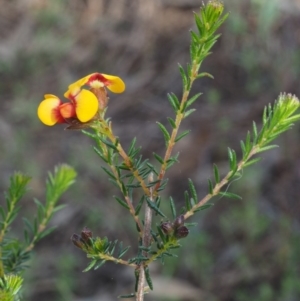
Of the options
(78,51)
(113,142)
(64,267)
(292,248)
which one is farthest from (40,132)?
(113,142)

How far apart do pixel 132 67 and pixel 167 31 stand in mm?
A: 439

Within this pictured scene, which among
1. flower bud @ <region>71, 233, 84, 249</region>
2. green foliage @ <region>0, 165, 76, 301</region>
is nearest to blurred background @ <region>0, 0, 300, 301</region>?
green foliage @ <region>0, 165, 76, 301</region>

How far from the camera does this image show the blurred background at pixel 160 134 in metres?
2.95

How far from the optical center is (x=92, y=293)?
3119 millimetres

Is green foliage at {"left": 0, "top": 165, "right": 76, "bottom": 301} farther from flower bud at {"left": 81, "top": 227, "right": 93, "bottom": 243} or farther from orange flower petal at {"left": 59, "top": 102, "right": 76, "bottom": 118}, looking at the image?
orange flower petal at {"left": 59, "top": 102, "right": 76, "bottom": 118}

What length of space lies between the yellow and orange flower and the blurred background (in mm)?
1750

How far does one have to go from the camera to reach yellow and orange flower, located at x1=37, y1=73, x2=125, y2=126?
759mm

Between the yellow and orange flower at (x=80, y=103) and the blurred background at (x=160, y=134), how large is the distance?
175 centimetres

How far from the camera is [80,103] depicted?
0.76 m

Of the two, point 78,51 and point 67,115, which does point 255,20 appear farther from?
point 67,115

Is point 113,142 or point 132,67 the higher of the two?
point 132,67

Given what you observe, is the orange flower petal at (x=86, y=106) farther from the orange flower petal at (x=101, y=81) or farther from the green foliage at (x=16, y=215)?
the green foliage at (x=16, y=215)

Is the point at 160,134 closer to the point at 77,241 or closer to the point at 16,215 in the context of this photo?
the point at 16,215

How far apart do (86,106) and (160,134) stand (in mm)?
3115
